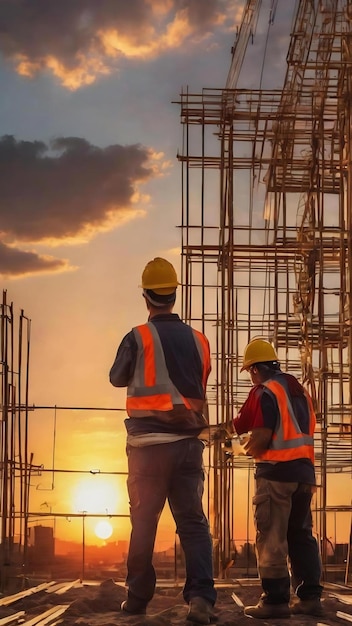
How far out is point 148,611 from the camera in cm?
765

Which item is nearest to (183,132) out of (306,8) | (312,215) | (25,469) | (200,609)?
(312,215)

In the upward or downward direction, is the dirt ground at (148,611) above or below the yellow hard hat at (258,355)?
below

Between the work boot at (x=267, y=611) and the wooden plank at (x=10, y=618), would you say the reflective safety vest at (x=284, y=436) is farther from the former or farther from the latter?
the wooden plank at (x=10, y=618)

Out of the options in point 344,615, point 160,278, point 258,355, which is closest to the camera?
point 160,278

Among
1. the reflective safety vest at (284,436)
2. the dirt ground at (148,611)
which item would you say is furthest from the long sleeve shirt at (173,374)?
the dirt ground at (148,611)

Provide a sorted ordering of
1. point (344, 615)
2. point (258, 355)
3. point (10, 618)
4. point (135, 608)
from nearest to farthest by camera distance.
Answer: point (10, 618), point (135, 608), point (344, 615), point (258, 355)

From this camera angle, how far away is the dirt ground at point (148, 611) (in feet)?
20.9

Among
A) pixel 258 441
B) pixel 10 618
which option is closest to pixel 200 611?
pixel 10 618

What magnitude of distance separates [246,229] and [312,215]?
2.39 metres

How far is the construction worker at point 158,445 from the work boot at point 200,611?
310 mm

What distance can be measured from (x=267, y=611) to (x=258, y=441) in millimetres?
1199

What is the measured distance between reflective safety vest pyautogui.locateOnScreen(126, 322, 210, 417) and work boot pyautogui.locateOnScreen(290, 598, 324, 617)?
1.80m

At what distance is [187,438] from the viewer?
22.5 ft

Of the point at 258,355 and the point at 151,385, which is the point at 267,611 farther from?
the point at 258,355
